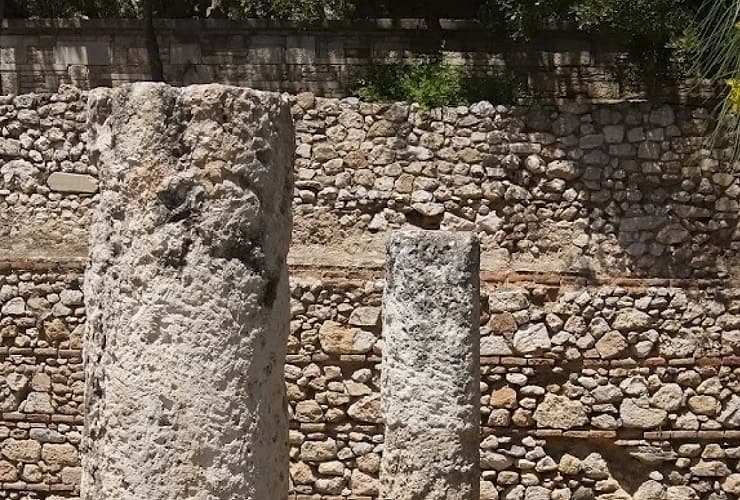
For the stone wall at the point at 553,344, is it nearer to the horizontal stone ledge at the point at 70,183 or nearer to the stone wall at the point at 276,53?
the horizontal stone ledge at the point at 70,183

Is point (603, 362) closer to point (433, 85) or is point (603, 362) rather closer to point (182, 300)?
point (433, 85)

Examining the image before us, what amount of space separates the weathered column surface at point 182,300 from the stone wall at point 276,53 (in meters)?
9.61

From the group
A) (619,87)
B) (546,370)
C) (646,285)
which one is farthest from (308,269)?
(619,87)

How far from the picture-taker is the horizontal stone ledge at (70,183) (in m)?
10.4

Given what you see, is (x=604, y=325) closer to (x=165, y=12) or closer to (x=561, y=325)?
(x=561, y=325)

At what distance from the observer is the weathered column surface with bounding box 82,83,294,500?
2930mm

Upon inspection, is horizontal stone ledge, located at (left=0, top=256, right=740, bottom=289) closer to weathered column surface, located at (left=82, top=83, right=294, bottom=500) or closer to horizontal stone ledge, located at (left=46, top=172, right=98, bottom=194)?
horizontal stone ledge, located at (left=46, top=172, right=98, bottom=194)

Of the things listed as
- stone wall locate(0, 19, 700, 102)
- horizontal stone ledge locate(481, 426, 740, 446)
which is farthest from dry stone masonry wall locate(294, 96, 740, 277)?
stone wall locate(0, 19, 700, 102)

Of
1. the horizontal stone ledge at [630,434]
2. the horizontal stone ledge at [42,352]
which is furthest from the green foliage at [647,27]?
the horizontal stone ledge at [42,352]

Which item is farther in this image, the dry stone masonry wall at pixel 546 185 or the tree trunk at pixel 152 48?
the tree trunk at pixel 152 48

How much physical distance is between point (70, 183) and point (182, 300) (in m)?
7.83

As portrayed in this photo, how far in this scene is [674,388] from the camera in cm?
923

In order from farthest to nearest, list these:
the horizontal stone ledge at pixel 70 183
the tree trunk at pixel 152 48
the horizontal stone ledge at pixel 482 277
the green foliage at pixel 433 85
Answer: the tree trunk at pixel 152 48, the green foliage at pixel 433 85, the horizontal stone ledge at pixel 70 183, the horizontal stone ledge at pixel 482 277

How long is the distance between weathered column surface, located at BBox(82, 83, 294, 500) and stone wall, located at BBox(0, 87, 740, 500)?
248 inches
